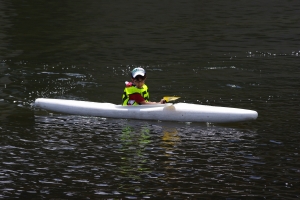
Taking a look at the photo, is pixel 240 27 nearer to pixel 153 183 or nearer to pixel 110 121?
pixel 110 121

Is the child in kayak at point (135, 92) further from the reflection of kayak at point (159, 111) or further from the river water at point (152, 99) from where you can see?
the river water at point (152, 99)

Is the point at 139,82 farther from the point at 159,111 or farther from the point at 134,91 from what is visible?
the point at 159,111

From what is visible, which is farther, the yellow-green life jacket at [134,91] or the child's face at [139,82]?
the yellow-green life jacket at [134,91]

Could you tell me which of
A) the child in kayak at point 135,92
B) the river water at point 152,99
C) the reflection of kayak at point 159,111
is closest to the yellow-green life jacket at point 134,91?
the child in kayak at point 135,92

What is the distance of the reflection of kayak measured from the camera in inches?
604

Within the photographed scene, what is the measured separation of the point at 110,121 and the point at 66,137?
1742 mm

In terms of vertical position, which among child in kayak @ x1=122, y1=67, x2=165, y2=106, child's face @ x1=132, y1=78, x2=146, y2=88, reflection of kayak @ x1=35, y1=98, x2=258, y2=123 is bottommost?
reflection of kayak @ x1=35, y1=98, x2=258, y2=123

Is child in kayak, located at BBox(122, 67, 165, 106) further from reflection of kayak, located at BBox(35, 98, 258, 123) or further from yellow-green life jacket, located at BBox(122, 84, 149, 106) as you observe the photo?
reflection of kayak, located at BBox(35, 98, 258, 123)

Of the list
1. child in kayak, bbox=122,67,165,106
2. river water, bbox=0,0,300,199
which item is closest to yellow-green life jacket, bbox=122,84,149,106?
child in kayak, bbox=122,67,165,106

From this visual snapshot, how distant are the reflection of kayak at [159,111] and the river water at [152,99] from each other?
18 centimetres

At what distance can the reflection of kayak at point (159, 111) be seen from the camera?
15.3 meters

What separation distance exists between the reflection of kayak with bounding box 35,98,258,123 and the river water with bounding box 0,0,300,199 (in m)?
0.18

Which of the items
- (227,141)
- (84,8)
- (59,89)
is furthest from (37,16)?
(227,141)

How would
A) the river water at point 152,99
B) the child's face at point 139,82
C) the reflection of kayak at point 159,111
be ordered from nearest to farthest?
the river water at point 152,99 < the reflection of kayak at point 159,111 < the child's face at point 139,82
